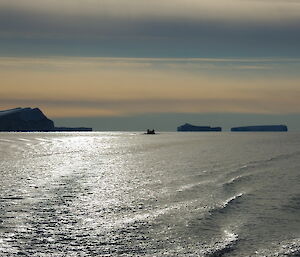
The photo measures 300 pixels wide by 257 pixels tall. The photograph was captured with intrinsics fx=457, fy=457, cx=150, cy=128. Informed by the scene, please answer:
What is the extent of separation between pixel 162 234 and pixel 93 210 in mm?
9680

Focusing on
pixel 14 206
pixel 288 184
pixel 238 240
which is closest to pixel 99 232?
pixel 238 240

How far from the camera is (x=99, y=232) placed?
93.0 feet

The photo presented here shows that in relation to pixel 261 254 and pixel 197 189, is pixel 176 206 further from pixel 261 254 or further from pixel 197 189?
pixel 261 254

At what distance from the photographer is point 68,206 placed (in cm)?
3769

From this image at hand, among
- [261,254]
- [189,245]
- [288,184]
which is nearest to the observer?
[261,254]

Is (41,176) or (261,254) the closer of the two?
(261,254)

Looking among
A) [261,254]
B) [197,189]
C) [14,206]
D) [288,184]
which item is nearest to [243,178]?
[288,184]

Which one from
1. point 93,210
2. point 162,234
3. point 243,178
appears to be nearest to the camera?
point 162,234

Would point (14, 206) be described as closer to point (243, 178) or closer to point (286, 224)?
point (286, 224)

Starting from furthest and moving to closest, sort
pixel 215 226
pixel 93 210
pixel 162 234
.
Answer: pixel 93 210 → pixel 215 226 → pixel 162 234

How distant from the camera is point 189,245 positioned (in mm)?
25328

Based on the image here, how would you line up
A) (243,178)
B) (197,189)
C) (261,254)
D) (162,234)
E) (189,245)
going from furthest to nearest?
(243,178) < (197,189) < (162,234) < (189,245) < (261,254)

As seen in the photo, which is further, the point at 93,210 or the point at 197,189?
the point at 197,189

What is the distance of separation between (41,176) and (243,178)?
26396mm
